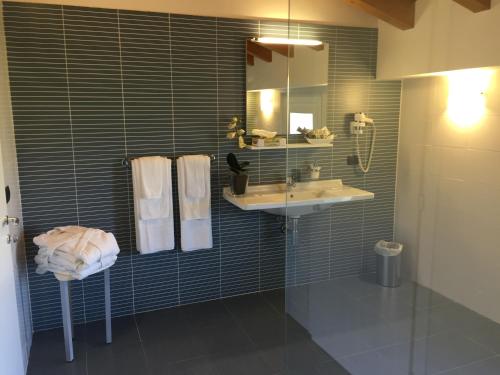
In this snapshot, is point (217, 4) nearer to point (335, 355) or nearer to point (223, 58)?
point (223, 58)

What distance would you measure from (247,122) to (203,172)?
0.54 meters

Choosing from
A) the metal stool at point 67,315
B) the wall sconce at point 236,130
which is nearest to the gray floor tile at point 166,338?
the metal stool at point 67,315

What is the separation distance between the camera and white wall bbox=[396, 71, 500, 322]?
246cm

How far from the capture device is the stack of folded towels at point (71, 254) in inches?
95.5

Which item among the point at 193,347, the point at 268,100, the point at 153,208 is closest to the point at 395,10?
the point at 268,100

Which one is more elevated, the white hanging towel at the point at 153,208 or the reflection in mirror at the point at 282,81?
the reflection in mirror at the point at 282,81

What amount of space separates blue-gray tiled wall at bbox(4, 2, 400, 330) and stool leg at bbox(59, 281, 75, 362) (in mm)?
468

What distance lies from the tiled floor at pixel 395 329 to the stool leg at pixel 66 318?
1466 mm

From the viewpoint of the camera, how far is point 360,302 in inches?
109

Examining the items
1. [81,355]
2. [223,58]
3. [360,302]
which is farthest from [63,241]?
[360,302]

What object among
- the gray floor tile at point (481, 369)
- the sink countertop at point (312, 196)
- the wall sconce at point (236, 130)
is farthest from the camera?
the wall sconce at point (236, 130)

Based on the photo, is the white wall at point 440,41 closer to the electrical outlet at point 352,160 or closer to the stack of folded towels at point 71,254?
the electrical outlet at point 352,160

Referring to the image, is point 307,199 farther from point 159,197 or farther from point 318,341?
point 159,197

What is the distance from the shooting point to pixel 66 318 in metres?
2.51
